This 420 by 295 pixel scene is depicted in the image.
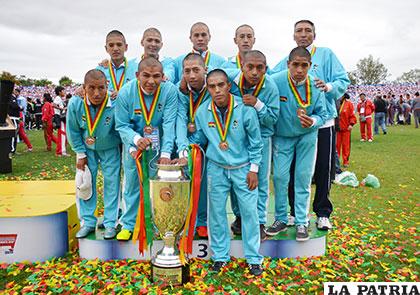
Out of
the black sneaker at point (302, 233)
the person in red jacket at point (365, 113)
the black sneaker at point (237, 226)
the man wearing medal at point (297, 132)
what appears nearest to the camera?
the man wearing medal at point (297, 132)

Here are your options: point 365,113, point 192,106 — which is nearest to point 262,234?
point 192,106

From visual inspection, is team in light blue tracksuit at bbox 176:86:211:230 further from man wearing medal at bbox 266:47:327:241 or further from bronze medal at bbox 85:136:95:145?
bronze medal at bbox 85:136:95:145

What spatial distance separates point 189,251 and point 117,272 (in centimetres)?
78

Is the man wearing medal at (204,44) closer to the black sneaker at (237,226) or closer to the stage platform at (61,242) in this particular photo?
the black sneaker at (237,226)

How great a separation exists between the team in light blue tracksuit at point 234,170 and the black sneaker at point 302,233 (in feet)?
1.82

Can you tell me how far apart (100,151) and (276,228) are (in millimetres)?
2206

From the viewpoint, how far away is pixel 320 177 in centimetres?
469

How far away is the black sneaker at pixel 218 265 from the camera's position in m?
4.13

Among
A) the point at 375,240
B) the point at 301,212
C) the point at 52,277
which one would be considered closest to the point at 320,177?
the point at 301,212

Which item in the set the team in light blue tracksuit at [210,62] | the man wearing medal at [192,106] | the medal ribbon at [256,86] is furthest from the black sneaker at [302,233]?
the team in light blue tracksuit at [210,62]

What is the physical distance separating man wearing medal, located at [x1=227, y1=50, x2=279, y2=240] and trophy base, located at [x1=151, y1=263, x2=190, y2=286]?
38.6 inches

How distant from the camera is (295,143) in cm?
445

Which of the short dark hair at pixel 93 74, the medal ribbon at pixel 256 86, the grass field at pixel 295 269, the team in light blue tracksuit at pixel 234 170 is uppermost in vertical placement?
the short dark hair at pixel 93 74

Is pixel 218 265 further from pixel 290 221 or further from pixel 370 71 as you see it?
pixel 370 71
